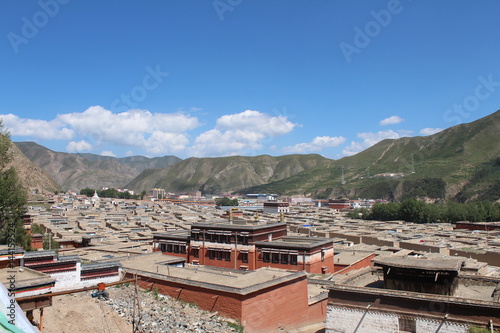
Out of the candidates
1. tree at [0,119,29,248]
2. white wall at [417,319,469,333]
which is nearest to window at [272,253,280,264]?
white wall at [417,319,469,333]

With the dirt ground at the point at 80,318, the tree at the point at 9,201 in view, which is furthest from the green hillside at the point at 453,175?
the dirt ground at the point at 80,318

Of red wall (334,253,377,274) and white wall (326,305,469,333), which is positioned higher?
white wall (326,305,469,333)

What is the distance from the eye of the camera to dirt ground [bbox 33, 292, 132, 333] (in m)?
14.2

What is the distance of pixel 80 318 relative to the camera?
15.1 m

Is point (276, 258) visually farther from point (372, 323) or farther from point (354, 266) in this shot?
point (372, 323)

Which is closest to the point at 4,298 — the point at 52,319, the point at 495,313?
the point at 52,319

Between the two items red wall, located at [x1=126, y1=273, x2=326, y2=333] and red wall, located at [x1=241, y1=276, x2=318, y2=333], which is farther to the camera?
red wall, located at [x1=241, y1=276, x2=318, y2=333]

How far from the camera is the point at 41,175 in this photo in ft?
575

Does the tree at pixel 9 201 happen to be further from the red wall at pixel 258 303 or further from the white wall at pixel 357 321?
the white wall at pixel 357 321

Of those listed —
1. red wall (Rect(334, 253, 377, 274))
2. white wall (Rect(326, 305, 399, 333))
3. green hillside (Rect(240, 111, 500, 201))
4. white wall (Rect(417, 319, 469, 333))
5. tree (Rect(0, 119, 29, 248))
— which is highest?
green hillside (Rect(240, 111, 500, 201))

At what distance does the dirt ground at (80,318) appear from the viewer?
1421 centimetres

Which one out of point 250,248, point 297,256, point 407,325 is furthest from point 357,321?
point 250,248

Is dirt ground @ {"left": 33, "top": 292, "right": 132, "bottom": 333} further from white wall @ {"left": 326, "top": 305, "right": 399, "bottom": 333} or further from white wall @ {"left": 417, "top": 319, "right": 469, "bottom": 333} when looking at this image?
white wall @ {"left": 417, "top": 319, "right": 469, "bottom": 333}

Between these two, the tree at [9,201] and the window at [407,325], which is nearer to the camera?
the window at [407,325]
